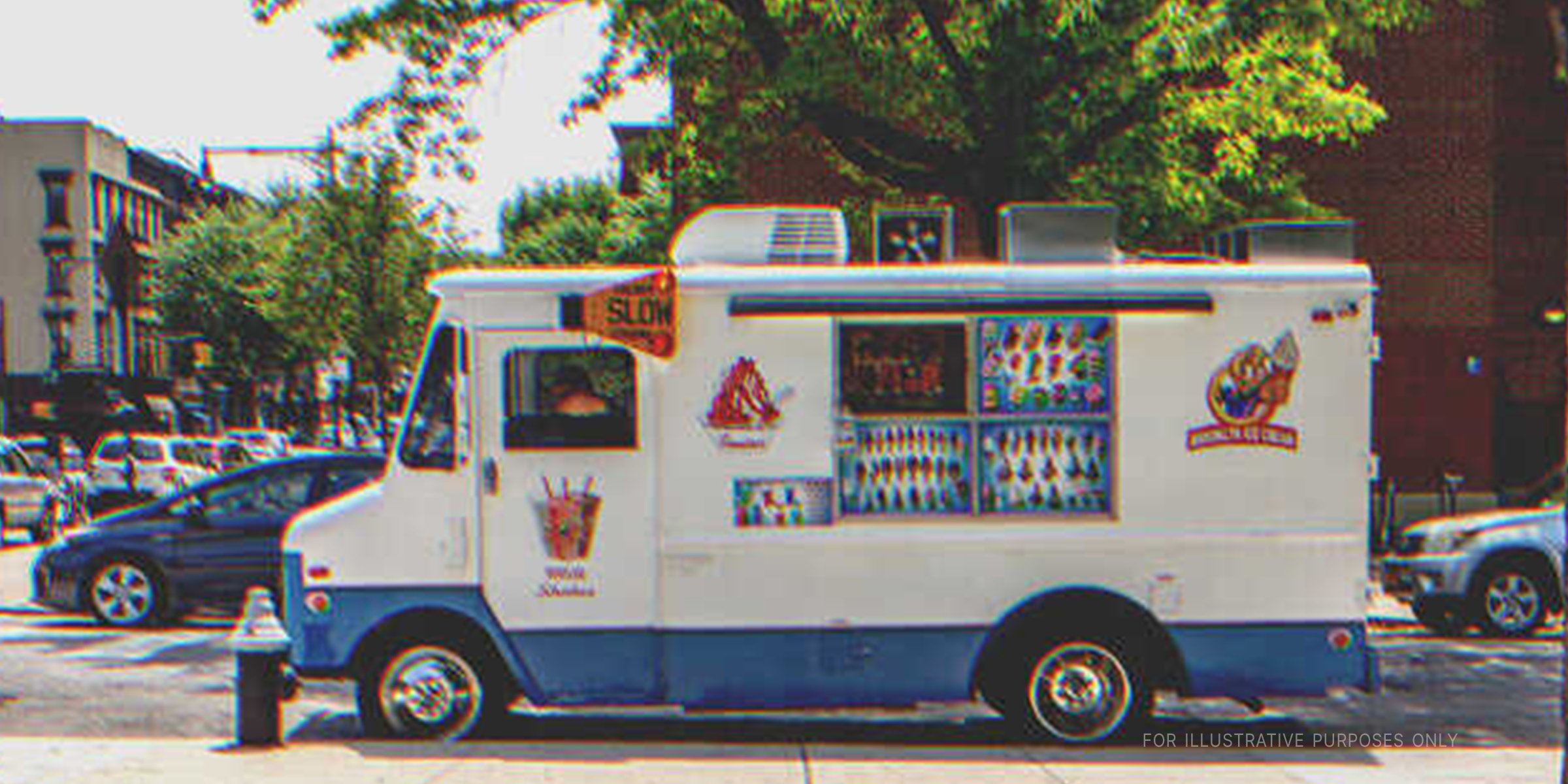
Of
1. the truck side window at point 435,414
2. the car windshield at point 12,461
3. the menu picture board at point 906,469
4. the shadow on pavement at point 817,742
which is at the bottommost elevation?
the shadow on pavement at point 817,742

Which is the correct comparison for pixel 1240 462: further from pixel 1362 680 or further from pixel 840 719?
pixel 840 719

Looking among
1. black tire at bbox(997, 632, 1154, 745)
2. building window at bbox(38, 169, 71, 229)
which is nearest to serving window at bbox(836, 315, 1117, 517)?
black tire at bbox(997, 632, 1154, 745)

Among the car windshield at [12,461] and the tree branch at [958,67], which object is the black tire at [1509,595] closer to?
the tree branch at [958,67]

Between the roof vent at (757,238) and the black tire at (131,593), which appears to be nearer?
the roof vent at (757,238)

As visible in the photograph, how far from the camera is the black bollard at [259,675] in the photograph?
8.26 metres

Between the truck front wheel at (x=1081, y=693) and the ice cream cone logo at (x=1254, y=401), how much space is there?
1.25 m

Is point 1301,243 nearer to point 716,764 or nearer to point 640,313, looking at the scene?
point 640,313

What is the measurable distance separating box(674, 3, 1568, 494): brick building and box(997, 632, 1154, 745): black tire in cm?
1795

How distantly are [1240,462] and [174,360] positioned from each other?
52388 millimetres

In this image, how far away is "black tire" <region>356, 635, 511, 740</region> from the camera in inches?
331

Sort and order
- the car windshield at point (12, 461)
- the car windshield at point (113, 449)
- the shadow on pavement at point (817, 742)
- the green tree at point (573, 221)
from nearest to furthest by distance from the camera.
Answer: the shadow on pavement at point (817, 742) < the car windshield at point (12, 461) < the car windshield at point (113, 449) < the green tree at point (573, 221)

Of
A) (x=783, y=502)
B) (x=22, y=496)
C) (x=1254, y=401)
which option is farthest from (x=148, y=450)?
(x=1254, y=401)

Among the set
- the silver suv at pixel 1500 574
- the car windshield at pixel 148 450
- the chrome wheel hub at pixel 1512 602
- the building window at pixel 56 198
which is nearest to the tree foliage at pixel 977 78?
the silver suv at pixel 1500 574

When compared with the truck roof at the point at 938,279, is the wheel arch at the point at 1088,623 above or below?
below
